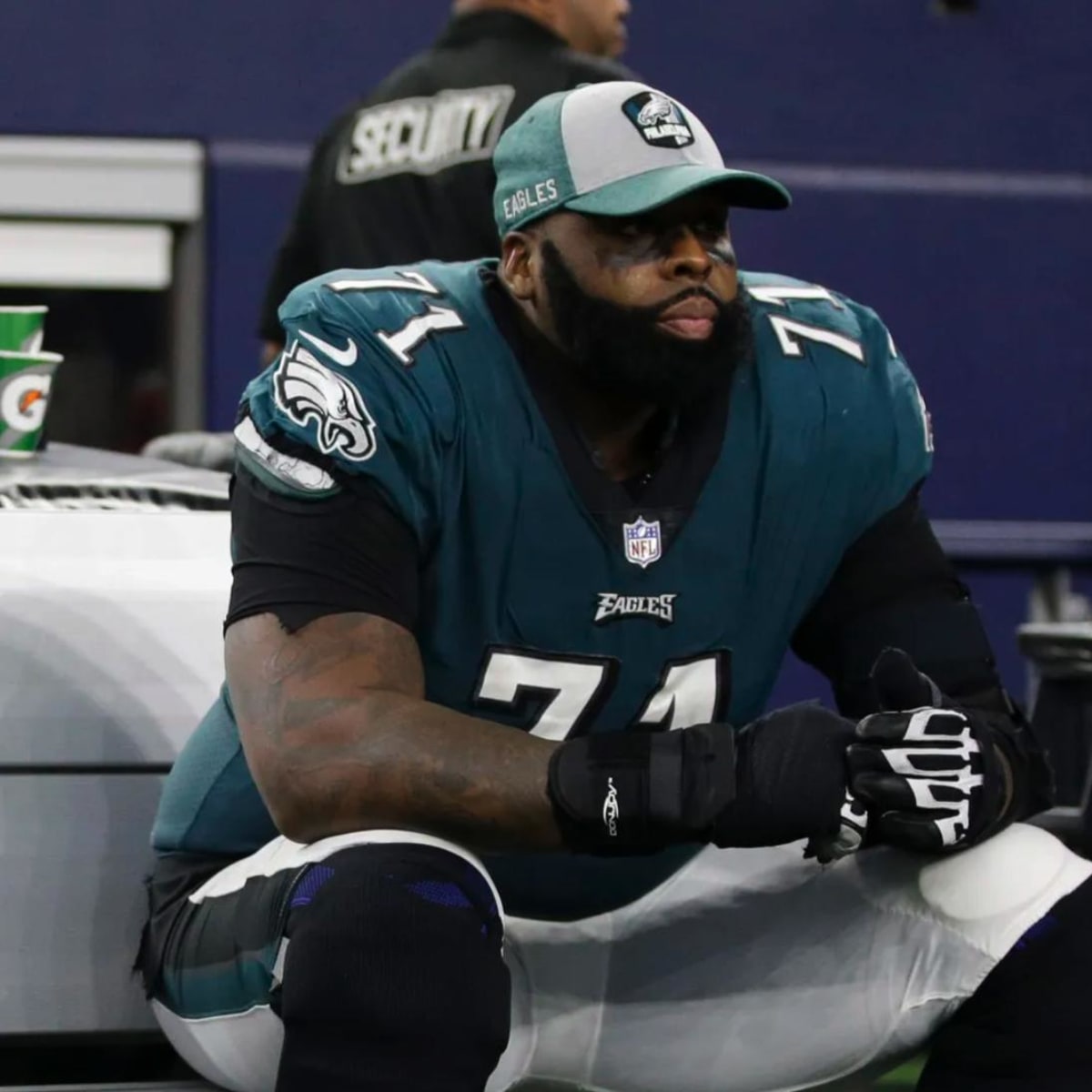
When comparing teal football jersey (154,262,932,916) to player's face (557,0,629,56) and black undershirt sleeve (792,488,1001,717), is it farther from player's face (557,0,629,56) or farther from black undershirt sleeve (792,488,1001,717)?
player's face (557,0,629,56)

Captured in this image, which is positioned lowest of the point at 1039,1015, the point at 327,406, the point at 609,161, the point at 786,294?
the point at 1039,1015

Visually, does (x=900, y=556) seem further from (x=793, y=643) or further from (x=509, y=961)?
(x=509, y=961)

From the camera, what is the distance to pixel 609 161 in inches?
83.0

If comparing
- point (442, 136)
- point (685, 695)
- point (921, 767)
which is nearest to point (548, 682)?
point (685, 695)

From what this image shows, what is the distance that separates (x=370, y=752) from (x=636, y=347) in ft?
1.42

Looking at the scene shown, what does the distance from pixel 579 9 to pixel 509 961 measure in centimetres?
207

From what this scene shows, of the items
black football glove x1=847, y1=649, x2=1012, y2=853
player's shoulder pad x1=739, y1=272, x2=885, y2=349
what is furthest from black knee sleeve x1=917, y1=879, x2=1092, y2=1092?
player's shoulder pad x1=739, y1=272, x2=885, y2=349

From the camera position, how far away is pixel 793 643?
2320 mm

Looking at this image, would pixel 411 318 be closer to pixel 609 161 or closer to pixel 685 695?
pixel 609 161

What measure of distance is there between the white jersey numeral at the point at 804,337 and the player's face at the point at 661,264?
0.40ft

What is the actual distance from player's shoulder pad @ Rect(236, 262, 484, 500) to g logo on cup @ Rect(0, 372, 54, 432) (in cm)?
56

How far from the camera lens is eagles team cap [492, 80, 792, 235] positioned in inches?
82.6

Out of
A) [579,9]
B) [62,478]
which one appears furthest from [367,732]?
[579,9]

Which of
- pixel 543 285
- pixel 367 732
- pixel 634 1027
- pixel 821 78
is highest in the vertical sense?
→ pixel 821 78
